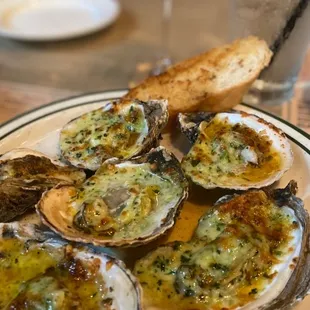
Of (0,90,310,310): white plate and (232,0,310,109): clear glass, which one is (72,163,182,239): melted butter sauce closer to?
(0,90,310,310): white plate

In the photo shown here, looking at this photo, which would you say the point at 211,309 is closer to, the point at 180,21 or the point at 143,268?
the point at 143,268

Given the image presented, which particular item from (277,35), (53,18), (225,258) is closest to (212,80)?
(277,35)

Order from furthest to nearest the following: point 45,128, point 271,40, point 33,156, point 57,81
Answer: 1. point 57,81
2. point 271,40
3. point 45,128
4. point 33,156

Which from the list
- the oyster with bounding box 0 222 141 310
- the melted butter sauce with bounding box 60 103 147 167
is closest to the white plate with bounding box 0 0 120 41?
the melted butter sauce with bounding box 60 103 147 167

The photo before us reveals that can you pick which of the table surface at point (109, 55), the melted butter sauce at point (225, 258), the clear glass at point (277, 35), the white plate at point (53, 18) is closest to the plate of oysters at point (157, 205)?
the melted butter sauce at point (225, 258)

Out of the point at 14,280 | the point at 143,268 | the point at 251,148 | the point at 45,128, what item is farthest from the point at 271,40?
the point at 14,280

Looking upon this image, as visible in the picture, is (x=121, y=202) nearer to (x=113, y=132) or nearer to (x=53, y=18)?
(x=113, y=132)
